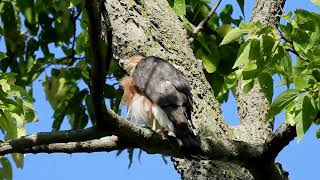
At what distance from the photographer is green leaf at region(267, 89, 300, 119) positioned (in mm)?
3503

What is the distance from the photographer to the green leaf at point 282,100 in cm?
350

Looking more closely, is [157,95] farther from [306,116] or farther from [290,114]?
[306,116]

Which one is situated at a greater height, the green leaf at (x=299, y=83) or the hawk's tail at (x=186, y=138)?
the green leaf at (x=299, y=83)

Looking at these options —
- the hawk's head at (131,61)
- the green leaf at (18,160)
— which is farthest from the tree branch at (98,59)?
the green leaf at (18,160)

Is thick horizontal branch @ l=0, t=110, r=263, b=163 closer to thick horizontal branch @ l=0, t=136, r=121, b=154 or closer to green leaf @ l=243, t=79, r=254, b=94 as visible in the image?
thick horizontal branch @ l=0, t=136, r=121, b=154

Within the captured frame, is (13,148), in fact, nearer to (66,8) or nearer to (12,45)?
(66,8)

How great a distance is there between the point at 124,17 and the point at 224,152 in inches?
57.5

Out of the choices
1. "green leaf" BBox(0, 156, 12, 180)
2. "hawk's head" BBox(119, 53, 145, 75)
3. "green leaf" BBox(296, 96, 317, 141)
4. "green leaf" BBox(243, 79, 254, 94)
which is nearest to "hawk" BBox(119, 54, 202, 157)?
"hawk's head" BBox(119, 53, 145, 75)

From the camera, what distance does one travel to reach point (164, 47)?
15.6 ft

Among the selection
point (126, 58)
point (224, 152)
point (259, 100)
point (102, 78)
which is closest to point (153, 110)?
point (126, 58)

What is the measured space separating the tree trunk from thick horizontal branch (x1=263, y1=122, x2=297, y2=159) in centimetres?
48

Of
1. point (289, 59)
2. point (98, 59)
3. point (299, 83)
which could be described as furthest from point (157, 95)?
point (98, 59)

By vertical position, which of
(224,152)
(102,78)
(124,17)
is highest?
(124,17)

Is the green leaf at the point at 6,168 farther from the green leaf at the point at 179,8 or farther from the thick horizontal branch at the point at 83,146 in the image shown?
the green leaf at the point at 179,8
